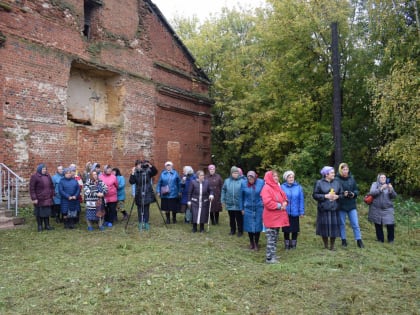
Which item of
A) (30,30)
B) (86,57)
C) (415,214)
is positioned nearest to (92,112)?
(86,57)

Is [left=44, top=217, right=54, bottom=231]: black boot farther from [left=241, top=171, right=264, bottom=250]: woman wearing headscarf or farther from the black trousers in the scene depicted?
[left=241, top=171, right=264, bottom=250]: woman wearing headscarf

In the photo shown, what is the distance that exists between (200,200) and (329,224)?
10.5 feet

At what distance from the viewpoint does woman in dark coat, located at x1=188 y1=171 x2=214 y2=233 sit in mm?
9188

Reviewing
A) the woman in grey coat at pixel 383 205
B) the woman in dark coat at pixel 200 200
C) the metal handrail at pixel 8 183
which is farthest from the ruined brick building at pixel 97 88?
the woman in grey coat at pixel 383 205

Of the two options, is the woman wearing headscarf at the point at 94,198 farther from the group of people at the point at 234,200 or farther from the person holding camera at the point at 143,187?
the person holding camera at the point at 143,187

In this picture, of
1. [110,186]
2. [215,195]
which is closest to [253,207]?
[215,195]

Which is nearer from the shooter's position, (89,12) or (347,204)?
(347,204)

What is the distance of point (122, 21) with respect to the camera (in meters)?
15.2

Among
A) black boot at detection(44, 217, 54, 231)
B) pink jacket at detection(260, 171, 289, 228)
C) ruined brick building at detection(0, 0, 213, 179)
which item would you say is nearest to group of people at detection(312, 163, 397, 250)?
pink jacket at detection(260, 171, 289, 228)

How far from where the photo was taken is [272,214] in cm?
662

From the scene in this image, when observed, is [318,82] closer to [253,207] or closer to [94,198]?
[253,207]

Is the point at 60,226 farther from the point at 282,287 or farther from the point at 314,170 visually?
the point at 314,170

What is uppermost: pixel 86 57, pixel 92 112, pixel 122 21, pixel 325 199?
pixel 122 21

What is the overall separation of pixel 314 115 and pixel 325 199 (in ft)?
34.8
